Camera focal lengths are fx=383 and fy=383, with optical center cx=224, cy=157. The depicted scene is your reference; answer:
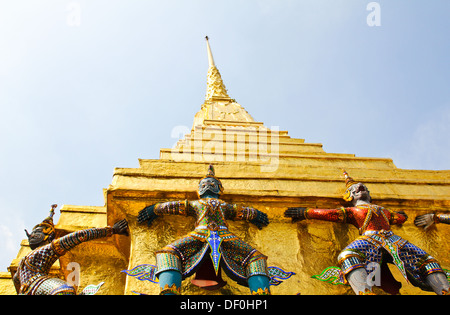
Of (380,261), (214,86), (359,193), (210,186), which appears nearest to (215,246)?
(210,186)

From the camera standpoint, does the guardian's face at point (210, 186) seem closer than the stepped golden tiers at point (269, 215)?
No

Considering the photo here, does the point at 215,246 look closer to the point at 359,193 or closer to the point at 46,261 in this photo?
the point at 46,261

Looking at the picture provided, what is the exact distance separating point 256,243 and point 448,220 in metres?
2.44

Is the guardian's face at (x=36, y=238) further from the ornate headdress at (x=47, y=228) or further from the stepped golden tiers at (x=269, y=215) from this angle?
the stepped golden tiers at (x=269, y=215)

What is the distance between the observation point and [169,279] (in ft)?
11.9

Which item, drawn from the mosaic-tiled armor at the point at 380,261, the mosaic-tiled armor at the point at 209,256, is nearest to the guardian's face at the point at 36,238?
the mosaic-tiled armor at the point at 209,256

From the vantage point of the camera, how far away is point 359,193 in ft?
16.4

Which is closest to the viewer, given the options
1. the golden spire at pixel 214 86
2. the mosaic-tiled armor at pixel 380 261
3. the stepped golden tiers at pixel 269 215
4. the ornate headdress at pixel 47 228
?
the mosaic-tiled armor at pixel 380 261

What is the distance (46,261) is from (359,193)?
12.7 feet

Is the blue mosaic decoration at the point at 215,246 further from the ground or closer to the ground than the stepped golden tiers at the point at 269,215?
closer to the ground

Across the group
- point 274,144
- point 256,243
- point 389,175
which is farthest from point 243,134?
point 256,243

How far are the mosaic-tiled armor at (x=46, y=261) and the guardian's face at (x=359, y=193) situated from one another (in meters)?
2.97

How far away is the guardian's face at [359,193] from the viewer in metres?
4.96

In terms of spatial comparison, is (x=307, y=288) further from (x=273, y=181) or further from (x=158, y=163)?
(x=158, y=163)
